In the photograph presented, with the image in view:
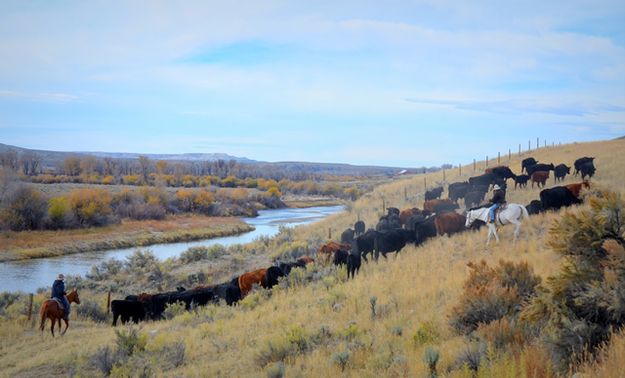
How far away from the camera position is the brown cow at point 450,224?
1884cm

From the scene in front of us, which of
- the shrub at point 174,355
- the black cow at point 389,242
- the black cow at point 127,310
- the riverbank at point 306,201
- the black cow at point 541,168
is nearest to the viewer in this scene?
the shrub at point 174,355

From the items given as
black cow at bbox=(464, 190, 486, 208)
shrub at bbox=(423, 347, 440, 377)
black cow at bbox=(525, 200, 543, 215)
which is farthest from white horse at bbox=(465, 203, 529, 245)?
black cow at bbox=(464, 190, 486, 208)

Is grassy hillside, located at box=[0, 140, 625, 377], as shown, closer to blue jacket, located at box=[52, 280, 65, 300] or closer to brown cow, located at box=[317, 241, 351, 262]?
blue jacket, located at box=[52, 280, 65, 300]

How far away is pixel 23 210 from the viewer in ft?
156

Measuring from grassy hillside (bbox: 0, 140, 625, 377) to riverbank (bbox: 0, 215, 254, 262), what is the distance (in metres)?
26.3

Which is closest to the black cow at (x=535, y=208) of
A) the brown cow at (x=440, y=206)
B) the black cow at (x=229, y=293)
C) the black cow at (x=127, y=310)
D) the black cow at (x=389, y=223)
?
the black cow at (x=389, y=223)

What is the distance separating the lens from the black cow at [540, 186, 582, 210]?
17812 mm

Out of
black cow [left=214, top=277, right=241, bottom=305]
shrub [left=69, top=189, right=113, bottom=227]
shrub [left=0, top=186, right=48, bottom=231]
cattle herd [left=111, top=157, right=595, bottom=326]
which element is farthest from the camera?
shrub [left=69, top=189, right=113, bottom=227]

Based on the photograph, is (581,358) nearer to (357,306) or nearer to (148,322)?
(357,306)

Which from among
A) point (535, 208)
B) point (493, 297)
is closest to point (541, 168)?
point (535, 208)

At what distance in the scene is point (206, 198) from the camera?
221 ft

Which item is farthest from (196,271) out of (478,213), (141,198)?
Answer: (141,198)

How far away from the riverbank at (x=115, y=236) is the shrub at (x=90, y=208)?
4.90 feet

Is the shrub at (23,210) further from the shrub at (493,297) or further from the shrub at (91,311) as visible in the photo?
the shrub at (493,297)
